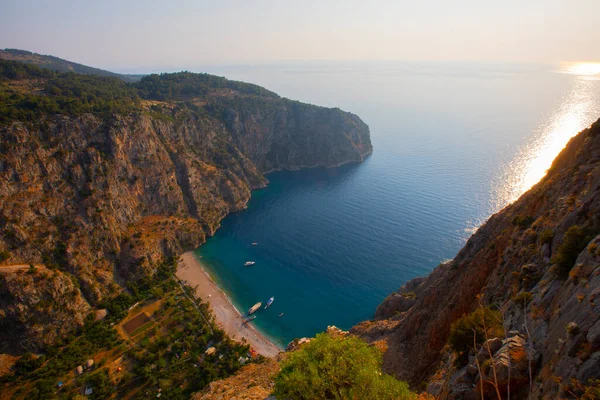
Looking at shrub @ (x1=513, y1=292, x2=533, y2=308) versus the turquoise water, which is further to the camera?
the turquoise water

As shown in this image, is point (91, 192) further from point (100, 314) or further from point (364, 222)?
point (364, 222)

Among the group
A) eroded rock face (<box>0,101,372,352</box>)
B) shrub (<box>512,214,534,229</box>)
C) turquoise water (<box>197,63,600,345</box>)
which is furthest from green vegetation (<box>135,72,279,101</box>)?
shrub (<box>512,214,534,229</box>)

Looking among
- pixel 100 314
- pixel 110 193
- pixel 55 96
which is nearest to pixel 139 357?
pixel 100 314

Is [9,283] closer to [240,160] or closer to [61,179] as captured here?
[61,179]

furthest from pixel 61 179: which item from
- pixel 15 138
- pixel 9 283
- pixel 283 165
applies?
pixel 283 165

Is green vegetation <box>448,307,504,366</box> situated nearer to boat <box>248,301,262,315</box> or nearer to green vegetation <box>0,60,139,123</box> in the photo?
boat <box>248,301,262,315</box>

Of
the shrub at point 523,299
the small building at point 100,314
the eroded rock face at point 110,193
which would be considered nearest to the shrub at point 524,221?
the shrub at point 523,299

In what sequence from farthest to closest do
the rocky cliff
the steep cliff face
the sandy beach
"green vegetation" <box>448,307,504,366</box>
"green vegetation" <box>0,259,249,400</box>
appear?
the sandy beach
the rocky cliff
"green vegetation" <box>0,259,249,400</box>
"green vegetation" <box>448,307,504,366</box>
the steep cliff face
